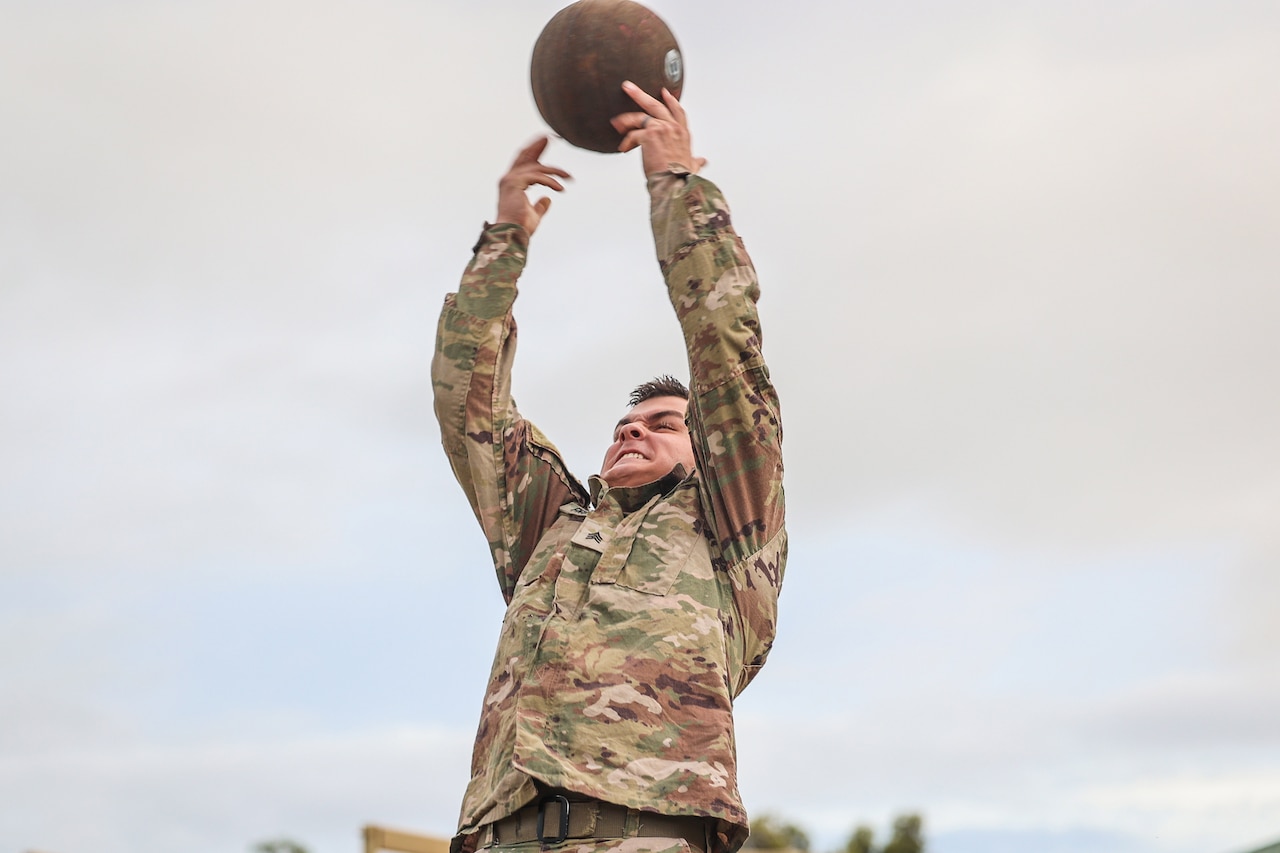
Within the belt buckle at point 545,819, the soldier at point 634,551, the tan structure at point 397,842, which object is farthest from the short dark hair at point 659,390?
the tan structure at point 397,842

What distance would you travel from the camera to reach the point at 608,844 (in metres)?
4.37

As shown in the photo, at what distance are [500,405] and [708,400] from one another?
0.84m

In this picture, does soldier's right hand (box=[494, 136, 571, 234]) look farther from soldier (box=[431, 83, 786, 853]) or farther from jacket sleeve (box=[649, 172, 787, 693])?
jacket sleeve (box=[649, 172, 787, 693])

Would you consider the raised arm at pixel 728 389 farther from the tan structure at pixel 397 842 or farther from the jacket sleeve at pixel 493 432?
the tan structure at pixel 397 842

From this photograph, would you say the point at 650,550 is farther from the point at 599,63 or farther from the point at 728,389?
the point at 599,63

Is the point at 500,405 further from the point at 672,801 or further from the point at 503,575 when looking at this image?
the point at 672,801

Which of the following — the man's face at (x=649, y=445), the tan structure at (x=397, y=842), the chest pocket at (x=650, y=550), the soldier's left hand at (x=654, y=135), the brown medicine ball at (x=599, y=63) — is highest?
the brown medicine ball at (x=599, y=63)

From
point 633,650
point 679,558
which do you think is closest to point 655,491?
point 679,558

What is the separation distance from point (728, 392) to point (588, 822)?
135 cm

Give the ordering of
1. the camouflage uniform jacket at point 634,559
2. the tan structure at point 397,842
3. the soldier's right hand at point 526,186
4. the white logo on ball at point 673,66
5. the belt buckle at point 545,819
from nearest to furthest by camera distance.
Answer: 1. the belt buckle at point 545,819
2. the camouflage uniform jacket at point 634,559
3. the white logo on ball at point 673,66
4. the soldier's right hand at point 526,186
5. the tan structure at point 397,842

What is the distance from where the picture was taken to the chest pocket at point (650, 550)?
485 cm

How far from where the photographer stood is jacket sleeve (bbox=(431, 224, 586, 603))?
17.6ft

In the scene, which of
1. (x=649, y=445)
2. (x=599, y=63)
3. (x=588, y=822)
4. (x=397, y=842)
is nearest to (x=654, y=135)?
(x=599, y=63)

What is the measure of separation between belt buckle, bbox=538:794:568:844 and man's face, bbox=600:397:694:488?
50.2 inches
